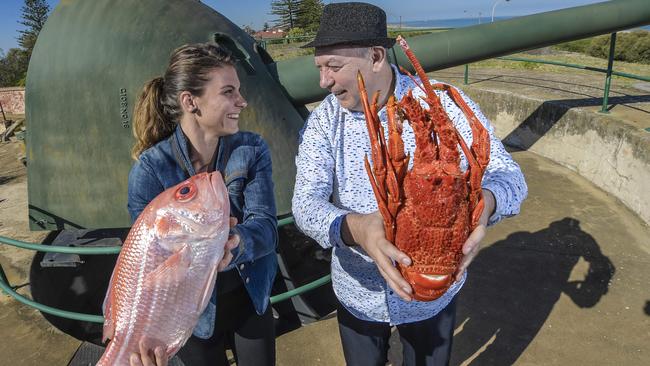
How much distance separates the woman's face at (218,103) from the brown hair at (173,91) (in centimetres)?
3

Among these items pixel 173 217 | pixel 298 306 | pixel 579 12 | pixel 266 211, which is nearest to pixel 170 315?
pixel 173 217

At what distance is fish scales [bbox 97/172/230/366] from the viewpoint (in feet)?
4.48

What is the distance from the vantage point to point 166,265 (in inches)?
53.6

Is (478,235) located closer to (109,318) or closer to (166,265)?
(166,265)

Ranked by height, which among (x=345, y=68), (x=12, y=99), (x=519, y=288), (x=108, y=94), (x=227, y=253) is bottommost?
(x=519, y=288)

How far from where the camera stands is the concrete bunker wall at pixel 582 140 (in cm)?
548

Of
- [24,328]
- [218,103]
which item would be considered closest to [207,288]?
[218,103]

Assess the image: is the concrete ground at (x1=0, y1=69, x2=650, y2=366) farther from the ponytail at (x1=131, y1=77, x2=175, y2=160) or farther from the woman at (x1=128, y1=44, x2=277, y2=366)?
the ponytail at (x1=131, y1=77, x2=175, y2=160)

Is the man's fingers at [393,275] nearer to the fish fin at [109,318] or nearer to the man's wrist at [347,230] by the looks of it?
the man's wrist at [347,230]

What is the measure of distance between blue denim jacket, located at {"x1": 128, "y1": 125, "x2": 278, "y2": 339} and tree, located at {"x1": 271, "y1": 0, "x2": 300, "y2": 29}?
52158 millimetres

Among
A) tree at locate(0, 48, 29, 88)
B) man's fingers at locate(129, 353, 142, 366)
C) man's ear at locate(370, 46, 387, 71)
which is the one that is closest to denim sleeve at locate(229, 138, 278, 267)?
man's fingers at locate(129, 353, 142, 366)

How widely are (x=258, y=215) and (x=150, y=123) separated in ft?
2.01

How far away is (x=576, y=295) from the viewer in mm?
3994

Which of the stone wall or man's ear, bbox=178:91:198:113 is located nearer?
man's ear, bbox=178:91:198:113
